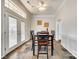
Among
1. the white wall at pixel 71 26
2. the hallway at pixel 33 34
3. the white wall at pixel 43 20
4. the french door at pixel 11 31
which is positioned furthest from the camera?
the white wall at pixel 43 20


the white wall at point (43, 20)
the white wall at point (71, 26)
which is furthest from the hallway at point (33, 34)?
the white wall at point (43, 20)

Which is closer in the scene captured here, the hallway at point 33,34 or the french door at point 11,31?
the hallway at point 33,34

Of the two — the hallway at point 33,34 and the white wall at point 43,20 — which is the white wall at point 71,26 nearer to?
the hallway at point 33,34

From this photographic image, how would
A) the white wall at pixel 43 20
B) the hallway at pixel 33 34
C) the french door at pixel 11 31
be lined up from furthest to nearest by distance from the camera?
the white wall at pixel 43 20 → the french door at pixel 11 31 → the hallway at pixel 33 34

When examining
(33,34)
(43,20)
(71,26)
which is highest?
(43,20)

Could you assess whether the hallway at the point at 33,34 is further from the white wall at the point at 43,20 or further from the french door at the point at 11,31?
the white wall at the point at 43,20

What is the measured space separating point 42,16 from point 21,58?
966 centimetres

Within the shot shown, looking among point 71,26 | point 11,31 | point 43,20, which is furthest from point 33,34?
point 43,20

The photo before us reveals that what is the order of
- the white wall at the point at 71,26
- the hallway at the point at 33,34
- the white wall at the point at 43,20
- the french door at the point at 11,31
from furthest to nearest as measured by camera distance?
the white wall at the point at 43,20 → the french door at the point at 11,31 → the hallway at the point at 33,34 → the white wall at the point at 71,26

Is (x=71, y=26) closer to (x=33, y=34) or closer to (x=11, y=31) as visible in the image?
(x=33, y=34)

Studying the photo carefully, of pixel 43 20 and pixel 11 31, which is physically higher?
pixel 43 20

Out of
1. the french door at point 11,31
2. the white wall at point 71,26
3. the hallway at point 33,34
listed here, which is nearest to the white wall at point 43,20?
the hallway at point 33,34

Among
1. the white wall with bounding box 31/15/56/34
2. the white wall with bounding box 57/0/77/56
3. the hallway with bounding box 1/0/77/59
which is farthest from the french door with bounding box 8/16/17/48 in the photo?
the white wall with bounding box 31/15/56/34

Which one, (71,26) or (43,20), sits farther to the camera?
(43,20)
